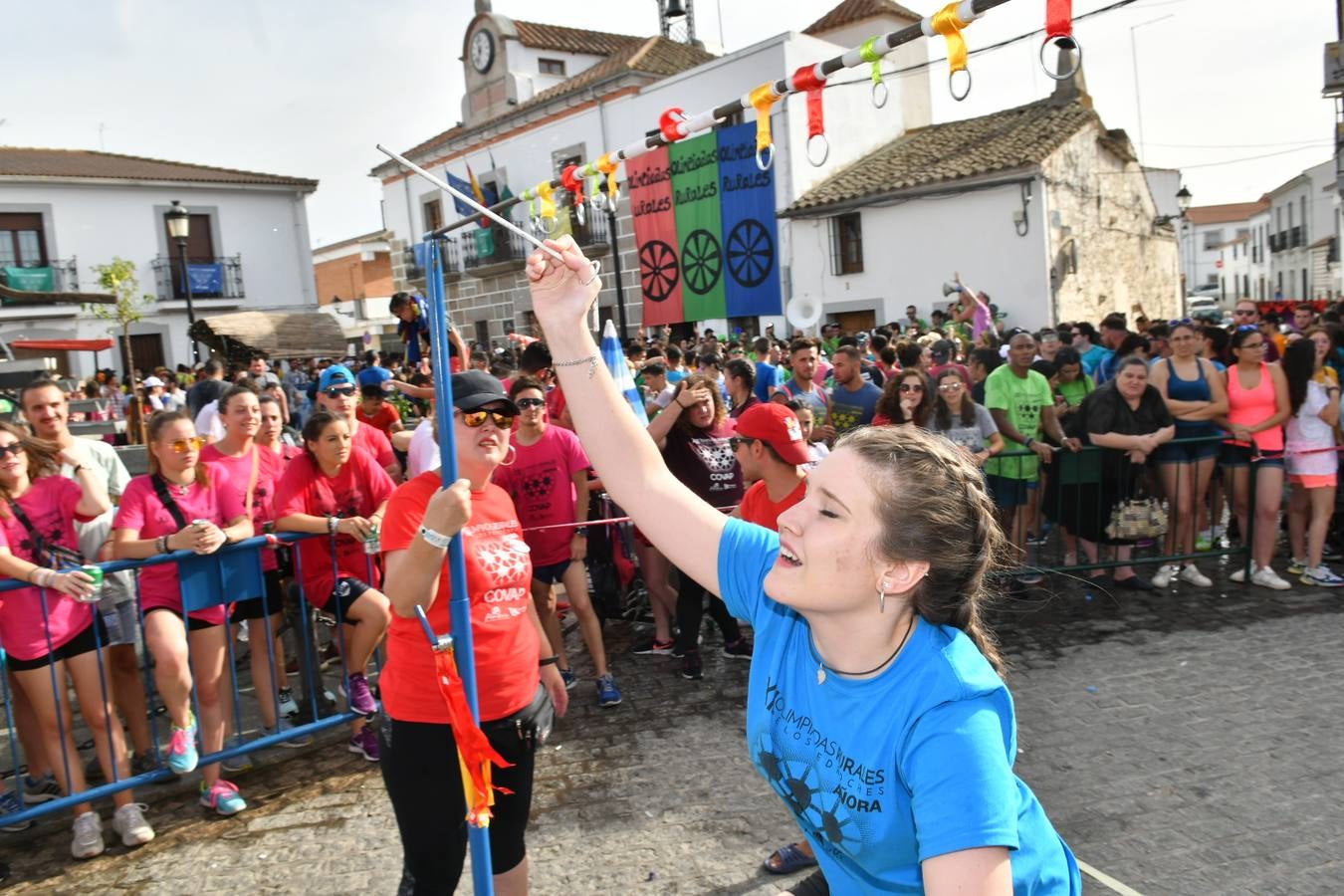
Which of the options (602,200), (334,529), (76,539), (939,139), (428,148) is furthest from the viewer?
(428,148)

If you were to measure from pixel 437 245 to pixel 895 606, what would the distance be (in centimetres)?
139

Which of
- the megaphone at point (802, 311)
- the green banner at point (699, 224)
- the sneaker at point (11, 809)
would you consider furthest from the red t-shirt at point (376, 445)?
the green banner at point (699, 224)

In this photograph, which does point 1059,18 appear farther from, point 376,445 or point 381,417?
point 381,417

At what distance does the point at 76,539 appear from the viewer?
4.21 meters

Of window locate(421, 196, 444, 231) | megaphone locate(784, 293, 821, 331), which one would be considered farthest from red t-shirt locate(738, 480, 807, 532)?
window locate(421, 196, 444, 231)

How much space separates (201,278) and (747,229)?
62.4ft

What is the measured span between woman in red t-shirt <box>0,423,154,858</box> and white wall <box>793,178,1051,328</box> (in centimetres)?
1767

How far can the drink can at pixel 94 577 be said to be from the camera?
3.86m

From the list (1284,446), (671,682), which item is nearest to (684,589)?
(671,682)

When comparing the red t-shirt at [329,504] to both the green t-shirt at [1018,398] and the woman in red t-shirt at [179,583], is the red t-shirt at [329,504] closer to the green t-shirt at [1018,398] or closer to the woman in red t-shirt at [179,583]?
the woman in red t-shirt at [179,583]

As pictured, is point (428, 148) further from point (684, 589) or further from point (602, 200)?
point (684, 589)

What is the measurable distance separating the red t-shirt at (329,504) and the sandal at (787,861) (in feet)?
8.43

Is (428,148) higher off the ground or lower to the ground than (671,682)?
higher

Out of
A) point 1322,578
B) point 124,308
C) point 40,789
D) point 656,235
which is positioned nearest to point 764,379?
point 1322,578
